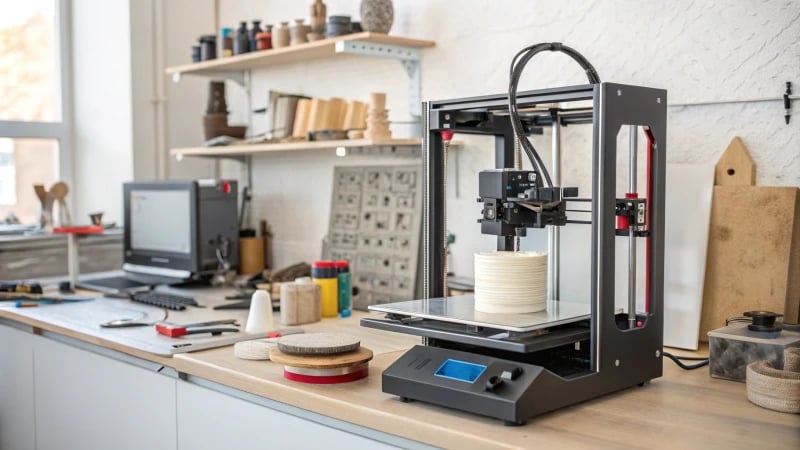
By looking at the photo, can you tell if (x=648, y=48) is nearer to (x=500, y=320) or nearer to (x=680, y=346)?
(x=680, y=346)

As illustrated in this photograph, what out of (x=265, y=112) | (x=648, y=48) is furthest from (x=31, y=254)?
(x=648, y=48)

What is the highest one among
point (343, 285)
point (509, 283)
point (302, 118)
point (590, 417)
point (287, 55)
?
point (287, 55)

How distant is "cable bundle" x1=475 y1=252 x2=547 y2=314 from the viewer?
1.60 meters

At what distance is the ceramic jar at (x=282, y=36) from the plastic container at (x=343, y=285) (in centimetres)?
87

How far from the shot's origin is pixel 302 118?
296 centimetres

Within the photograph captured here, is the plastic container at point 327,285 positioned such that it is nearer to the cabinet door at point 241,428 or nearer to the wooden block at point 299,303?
the wooden block at point 299,303

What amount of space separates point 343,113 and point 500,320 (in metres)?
1.54

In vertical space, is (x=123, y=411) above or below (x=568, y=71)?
below

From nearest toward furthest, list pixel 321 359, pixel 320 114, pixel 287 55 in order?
pixel 321 359 → pixel 320 114 → pixel 287 55

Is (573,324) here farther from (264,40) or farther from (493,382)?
(264,40)

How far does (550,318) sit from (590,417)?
0.64ft

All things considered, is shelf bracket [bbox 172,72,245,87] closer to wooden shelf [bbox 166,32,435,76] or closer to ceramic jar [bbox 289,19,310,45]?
wooden shelf [bbox 166,32,435,76]

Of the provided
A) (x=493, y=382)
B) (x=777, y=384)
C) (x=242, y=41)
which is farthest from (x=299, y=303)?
(x=777, y=384)

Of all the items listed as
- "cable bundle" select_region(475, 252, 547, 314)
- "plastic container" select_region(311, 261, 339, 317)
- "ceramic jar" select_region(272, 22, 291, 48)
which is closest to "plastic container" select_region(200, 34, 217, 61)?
"ceramic jar" select_region(272, 22, 291, 48)
